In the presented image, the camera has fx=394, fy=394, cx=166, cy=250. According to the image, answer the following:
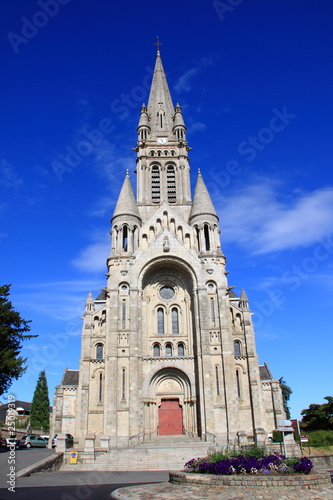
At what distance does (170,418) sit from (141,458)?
7832mm

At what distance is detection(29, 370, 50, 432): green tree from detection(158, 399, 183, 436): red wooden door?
37.0 metres

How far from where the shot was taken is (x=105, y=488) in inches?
612

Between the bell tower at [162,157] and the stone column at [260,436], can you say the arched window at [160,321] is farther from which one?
the stone column at [260,436]

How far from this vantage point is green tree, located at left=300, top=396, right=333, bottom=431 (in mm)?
32469

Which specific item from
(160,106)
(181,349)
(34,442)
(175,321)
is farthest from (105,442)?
(160,106)

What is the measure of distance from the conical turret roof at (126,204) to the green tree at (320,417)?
23303 millimetres

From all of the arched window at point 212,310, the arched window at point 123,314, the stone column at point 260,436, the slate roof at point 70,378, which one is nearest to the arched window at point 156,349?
the arched window at point 123,314

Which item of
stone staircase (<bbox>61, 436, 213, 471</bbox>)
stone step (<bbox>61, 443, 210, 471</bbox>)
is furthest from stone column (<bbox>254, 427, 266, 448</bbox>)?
stone step (<bbox>61, 443, 210, 471</bbox>)

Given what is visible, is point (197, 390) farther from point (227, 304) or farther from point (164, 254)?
point (164, 254)

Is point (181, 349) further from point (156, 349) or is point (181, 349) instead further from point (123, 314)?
point (123, 314)

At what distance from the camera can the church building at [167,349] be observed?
30.5 meters

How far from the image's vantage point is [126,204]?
38.5 metres

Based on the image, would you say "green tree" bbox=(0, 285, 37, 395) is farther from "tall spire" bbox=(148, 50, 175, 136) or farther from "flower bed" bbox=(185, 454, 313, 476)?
"tall spire" bbox=(148, 50, 175, 136)

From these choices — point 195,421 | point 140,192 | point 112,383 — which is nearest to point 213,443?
point 195,421
